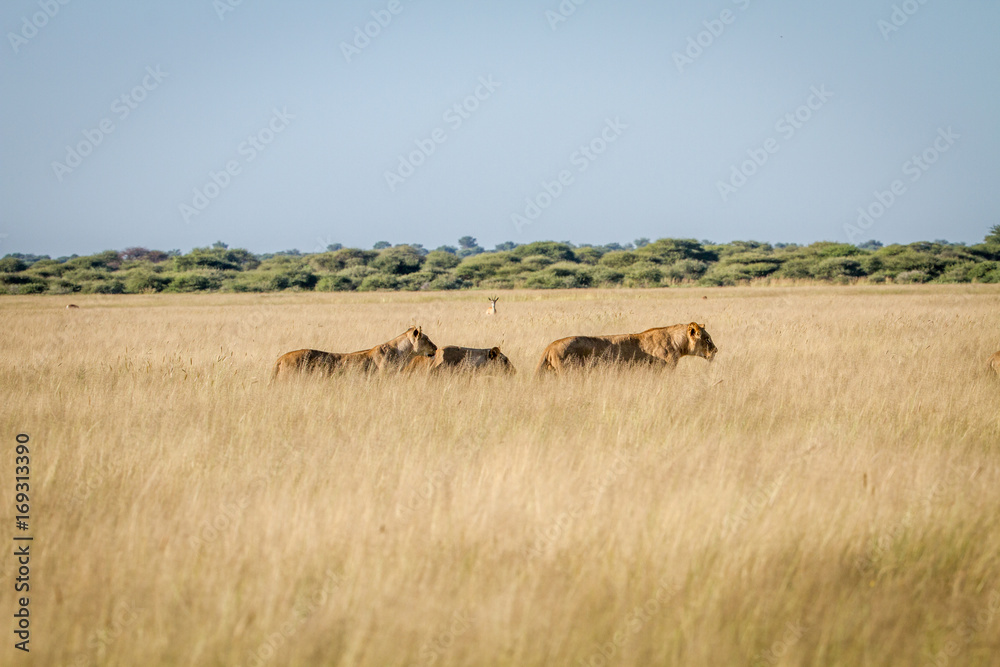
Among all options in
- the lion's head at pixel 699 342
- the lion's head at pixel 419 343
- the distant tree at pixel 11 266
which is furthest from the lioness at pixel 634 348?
the distant tree at pixel 11 266

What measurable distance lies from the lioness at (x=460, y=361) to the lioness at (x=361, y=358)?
0.92 feet

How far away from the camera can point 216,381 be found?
8.59 metres

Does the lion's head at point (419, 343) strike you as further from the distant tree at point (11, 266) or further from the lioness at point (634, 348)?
the distant tree at point (11, 266)

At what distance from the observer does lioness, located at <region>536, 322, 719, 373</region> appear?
9258 millimetres

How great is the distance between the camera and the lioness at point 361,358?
9133 mm

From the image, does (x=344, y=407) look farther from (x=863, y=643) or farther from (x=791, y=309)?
(x=791, y=309)

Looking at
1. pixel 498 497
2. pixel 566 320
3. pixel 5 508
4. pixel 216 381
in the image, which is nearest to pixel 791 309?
pixel 566 320

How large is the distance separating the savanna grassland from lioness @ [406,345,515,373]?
122 centimetres

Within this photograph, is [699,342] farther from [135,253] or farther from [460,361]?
[135,253]

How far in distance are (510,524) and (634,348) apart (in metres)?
6.12

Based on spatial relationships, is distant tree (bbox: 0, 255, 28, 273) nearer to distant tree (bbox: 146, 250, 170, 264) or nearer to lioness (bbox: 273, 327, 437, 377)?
distant tree (bbox: 146, 250, 170, 264)

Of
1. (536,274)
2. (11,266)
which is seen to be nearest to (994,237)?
(536,274)

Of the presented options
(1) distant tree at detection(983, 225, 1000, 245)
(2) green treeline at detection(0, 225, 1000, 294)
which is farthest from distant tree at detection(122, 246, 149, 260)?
(1) distant tree at detection(983, 225, 1000, 245)

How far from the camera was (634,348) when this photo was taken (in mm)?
9656
